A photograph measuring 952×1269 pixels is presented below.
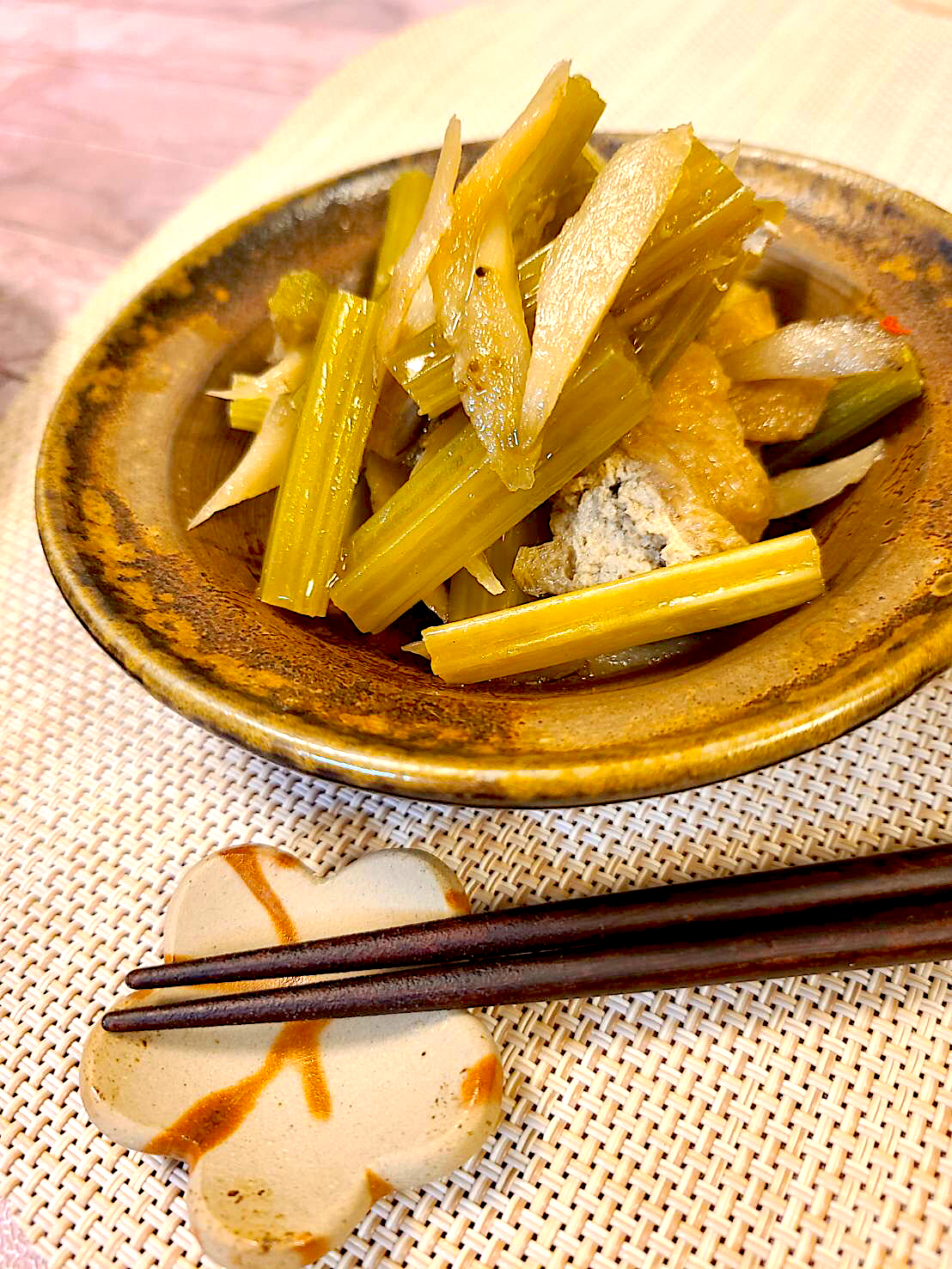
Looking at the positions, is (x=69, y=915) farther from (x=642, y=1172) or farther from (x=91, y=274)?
(x=91, y=274)

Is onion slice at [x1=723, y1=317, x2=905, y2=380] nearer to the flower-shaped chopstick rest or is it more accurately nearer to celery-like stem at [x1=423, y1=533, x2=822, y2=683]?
celery-like stem at [x1=423, y1=533, x2=822, y2=683]

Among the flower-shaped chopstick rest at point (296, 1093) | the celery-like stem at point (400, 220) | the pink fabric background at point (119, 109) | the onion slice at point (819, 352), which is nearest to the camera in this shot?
the flower-shaped chopstick rest at point (296, 1093)

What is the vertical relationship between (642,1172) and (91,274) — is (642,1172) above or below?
below

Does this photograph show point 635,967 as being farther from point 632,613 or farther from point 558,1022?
point 632,613

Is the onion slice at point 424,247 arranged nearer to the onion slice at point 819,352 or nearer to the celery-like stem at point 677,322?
the celery-like stem at point 677,322

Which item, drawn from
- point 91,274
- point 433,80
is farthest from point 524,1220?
point 433,80

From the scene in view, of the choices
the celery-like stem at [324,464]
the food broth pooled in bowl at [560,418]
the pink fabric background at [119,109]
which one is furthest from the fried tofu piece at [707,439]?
the pink fabric background at [119,109]
